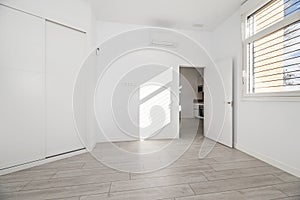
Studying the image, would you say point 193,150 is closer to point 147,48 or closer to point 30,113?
point 147,48

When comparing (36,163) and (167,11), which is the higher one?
(167,11)

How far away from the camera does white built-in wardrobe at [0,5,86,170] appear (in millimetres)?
1856

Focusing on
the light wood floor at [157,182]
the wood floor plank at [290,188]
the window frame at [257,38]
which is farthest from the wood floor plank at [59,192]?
the window frame at [257,38]

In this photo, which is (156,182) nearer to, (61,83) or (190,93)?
(61,83)

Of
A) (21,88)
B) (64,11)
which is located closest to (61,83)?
(21,88)

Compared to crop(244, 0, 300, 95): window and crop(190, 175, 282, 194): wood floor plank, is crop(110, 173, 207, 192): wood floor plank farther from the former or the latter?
crop(244, 0, 300, 95): window

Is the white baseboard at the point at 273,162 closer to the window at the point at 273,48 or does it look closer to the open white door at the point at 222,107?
the open white door at the point at 222,107

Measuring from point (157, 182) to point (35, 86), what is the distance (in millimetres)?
1981

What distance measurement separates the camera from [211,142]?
325 cm

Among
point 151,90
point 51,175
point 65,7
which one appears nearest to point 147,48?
point 151,90

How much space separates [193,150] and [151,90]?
152cm

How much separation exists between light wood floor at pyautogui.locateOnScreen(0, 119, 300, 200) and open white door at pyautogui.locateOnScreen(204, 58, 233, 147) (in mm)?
902

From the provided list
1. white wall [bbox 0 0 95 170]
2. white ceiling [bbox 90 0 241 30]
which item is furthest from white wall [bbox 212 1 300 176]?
white wall [bbox 0 0 95 170]

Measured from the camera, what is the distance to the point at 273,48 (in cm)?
221
